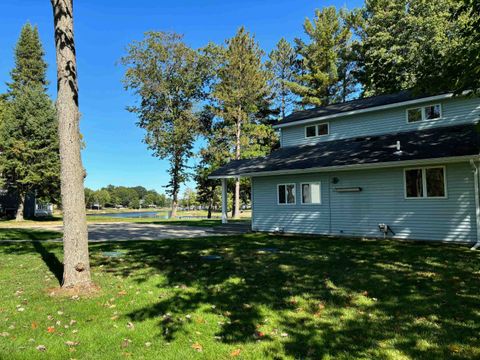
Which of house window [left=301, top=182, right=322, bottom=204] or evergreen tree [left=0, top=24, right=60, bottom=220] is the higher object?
evergreen tree [left=0, top=24, right=60, bottom=220]

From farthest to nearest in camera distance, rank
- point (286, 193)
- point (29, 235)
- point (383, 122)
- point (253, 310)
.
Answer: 1. point (383, 122)
2. point (29, 235)
3. point (286, 193)
4. point (253, 310)

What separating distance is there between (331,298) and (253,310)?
4.23 ft

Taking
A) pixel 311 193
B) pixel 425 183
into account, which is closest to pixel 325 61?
pixel 311 193

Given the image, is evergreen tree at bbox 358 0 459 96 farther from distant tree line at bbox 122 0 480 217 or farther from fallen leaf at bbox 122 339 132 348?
fallen leaf at bbox 122 339 132 348

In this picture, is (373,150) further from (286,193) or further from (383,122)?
(286,193)

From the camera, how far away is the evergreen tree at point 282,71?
38750 mm

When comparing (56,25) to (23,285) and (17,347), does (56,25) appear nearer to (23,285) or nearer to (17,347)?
(23,285)

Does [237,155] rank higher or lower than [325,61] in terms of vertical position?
lower

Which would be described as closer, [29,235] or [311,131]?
[29,235]

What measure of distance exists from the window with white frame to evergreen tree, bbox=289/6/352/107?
24.4 meters

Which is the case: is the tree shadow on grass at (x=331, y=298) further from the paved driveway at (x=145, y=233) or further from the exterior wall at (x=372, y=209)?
the paved driveway at (x=145, y=233)

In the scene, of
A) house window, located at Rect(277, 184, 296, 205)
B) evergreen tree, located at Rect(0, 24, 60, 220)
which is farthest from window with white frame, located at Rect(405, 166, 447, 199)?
evergreen tree, located at Rect(0, 24, 60, 220)

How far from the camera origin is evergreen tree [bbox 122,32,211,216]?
3562cm

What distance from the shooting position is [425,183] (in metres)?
12.1
